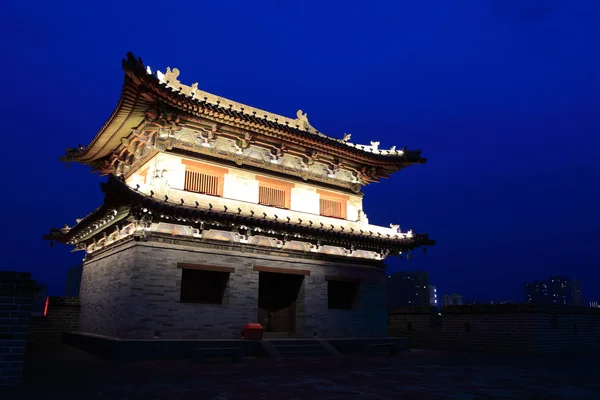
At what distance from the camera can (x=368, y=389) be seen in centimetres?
1031

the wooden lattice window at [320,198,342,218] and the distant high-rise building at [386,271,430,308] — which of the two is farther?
the distant high-rise building at [386,271,430,308]

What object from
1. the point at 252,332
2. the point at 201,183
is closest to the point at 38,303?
the point at 201,183

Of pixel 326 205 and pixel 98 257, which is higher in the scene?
pixel 326 205

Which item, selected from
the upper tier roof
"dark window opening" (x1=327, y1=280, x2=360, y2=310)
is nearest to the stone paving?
"dark window opening" (x1=327, y1=280, x2=360, y2=310)

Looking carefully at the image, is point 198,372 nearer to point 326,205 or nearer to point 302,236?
point 302,236

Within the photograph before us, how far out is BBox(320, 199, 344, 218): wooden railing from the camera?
22609 mm

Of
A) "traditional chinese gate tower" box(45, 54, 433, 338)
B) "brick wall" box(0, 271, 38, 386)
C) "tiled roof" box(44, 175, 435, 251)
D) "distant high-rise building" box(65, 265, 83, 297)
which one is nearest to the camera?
"brick wall" box(0, 271, 38, 386)

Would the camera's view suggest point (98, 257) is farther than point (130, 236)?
Yes

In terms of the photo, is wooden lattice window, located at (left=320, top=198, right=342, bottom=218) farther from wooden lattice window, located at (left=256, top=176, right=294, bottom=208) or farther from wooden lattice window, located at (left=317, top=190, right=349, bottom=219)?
wooden lattice window, located at (left=256, top=176, right=294, bottom=208)

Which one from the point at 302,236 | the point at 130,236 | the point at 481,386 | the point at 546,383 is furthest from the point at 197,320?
the point at 546,383

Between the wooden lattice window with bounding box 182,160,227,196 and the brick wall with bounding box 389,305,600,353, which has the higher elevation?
the wooden lattice window with bounding box 182,160,227,196

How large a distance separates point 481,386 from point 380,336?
11.3 meters

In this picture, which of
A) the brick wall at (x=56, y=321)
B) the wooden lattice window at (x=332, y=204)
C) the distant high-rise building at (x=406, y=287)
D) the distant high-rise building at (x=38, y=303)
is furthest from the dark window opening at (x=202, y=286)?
the distant high-rise building at (x=406, y=287)

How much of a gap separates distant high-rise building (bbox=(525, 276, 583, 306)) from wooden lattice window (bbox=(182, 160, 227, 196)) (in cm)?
10268
